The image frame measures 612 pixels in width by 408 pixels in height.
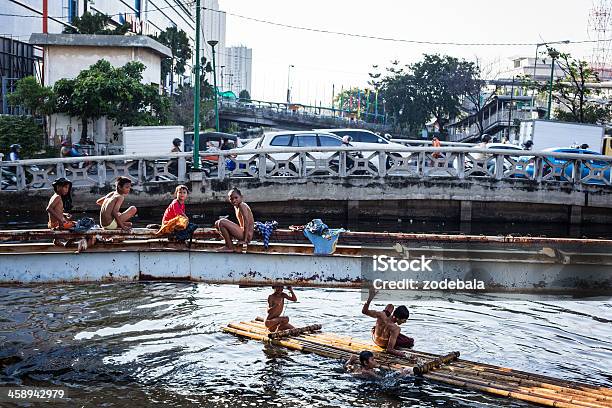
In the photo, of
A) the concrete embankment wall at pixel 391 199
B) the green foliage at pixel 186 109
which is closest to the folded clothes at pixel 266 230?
the concrete embankment wall at pixel 391 199

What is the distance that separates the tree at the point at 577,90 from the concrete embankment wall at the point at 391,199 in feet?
50.3

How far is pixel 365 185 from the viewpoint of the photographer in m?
24.1

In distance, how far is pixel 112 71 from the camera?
30906mm

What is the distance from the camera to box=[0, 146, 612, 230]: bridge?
23312 millimetres

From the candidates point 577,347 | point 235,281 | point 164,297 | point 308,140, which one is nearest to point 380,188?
point 308,140

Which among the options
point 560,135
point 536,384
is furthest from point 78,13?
point 536,384

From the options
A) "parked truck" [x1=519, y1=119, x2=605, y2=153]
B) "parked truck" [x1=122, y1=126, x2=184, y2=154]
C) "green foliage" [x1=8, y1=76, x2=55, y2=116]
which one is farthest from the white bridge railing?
"parked truck" [x1=519, y1=119, x2=605, y2=153]

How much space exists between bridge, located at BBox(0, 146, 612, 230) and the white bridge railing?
3 centimetres

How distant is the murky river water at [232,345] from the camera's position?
10477mm

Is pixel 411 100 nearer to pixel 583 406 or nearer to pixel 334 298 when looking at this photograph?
pixel 334 298

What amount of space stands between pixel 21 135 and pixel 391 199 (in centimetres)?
1416

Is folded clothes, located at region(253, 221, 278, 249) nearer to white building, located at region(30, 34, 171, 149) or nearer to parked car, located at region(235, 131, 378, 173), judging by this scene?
parked car, located at region(235, 131, 378, 173)

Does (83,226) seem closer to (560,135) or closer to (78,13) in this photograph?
(560,135)

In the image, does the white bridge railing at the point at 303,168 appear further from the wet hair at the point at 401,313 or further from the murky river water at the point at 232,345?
the wet hair at the point at 401,313
